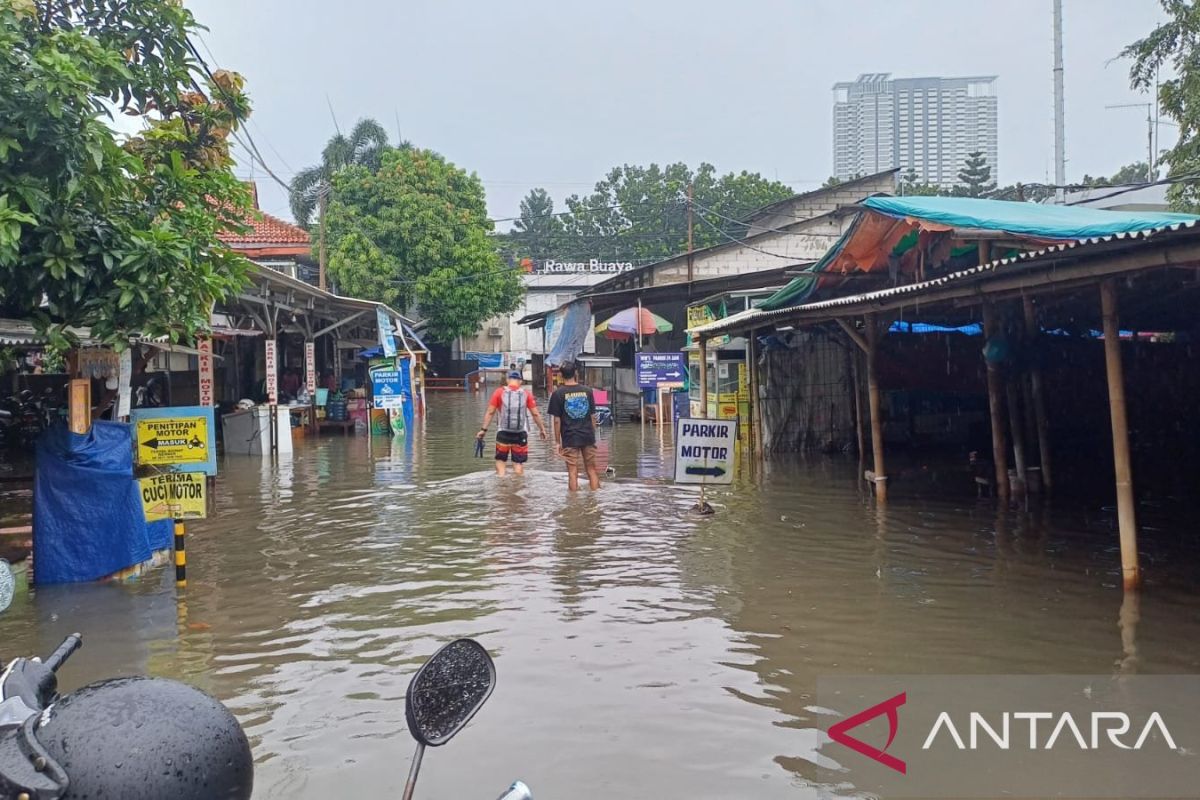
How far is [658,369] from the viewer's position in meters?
23.3

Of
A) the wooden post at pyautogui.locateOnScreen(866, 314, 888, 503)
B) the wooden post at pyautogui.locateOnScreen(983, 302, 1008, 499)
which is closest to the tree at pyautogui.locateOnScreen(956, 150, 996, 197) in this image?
the wooden post at pyautogui.locateOnScreen(866, 314, 888, 503)

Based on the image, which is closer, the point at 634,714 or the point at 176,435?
the point at 634,714

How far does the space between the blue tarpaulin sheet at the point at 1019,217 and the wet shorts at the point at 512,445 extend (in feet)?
18.5

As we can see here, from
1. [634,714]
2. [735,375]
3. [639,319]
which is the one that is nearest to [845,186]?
[639,319]

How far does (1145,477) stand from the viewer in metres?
13.5

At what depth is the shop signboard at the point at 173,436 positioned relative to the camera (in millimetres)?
A: 8508

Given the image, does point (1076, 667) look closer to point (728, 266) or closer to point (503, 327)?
point (728, 266)

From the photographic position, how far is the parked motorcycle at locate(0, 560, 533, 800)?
1.78 meters

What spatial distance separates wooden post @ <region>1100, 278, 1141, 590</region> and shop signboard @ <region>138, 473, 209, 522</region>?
7264 mm

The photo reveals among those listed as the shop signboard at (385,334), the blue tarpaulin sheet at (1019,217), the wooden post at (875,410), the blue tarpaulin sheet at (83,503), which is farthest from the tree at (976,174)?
the blue tarpaulin sheet at (83,503)

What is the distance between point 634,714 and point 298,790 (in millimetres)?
1739

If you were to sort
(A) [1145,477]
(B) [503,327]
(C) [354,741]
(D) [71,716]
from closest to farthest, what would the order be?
(D) [71,716] → (C) [354,741] → (A) [1145,477] → (B) [503,327]

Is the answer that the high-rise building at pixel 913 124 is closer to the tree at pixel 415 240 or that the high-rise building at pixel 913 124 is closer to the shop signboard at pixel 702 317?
the tree at pixel 415 240

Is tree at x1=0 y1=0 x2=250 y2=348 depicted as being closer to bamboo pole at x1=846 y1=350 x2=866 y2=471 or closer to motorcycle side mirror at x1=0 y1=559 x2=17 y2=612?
motorcycle side mirror at x1=0 y1=559 x2=17 y2=612
